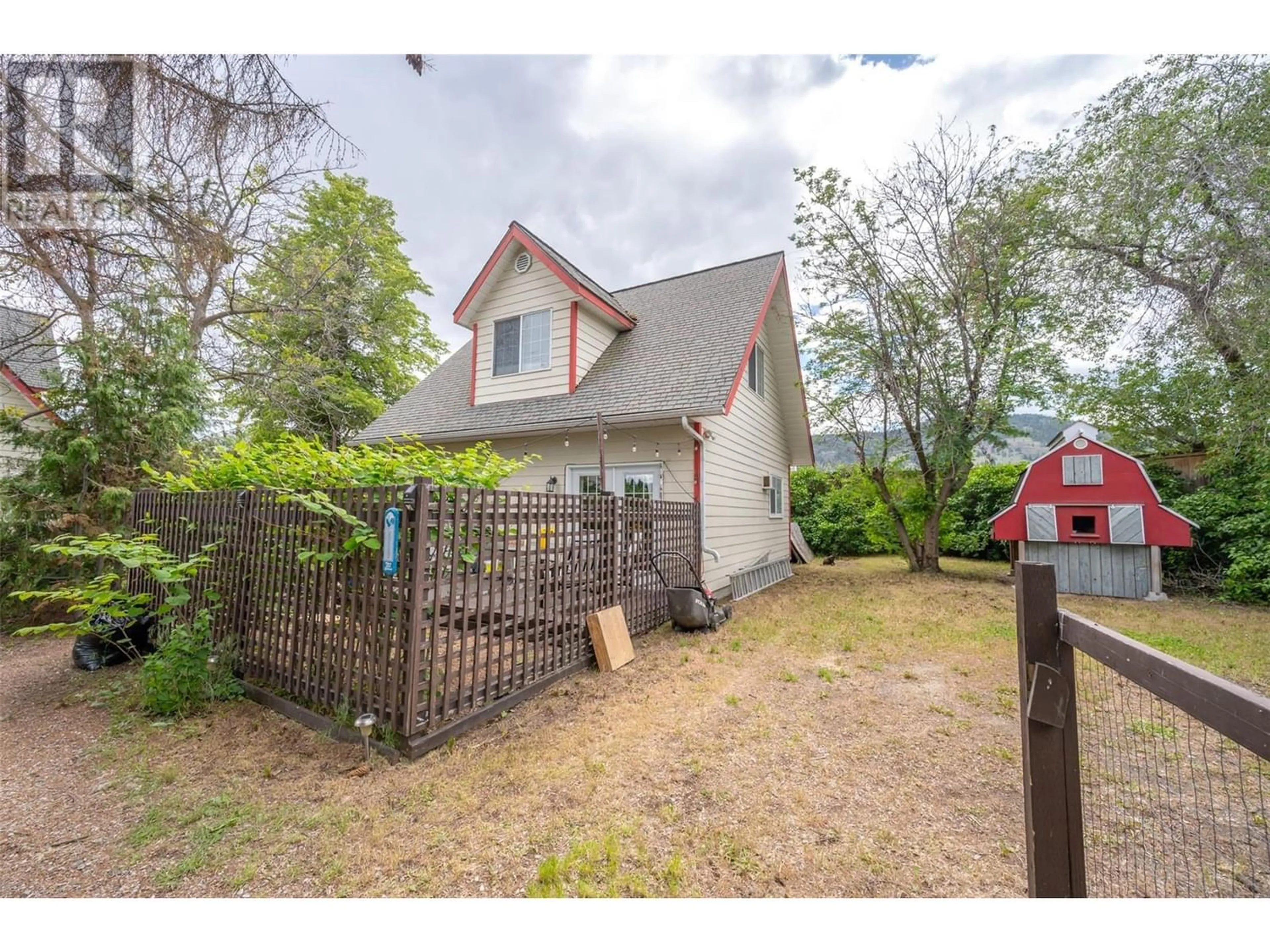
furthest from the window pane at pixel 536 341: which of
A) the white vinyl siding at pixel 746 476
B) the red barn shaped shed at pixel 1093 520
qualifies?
the red barn shaped shed at pixel 1093 520

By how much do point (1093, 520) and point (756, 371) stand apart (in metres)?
6.27

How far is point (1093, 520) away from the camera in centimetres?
827

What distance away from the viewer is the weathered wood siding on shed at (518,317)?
843 cm

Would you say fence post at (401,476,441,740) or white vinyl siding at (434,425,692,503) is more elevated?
white vinyl siding at (434,425,692,503)

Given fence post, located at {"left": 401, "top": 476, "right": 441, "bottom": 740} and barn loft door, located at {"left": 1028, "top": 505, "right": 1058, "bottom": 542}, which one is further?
barn loft door, located at {"left": 1028, "top": 505, "right": 1058, "bottom": 542}

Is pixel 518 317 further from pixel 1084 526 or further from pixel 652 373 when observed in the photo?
pixel 1084 526

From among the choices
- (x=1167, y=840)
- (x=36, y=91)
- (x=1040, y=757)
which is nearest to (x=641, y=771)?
(x=1040, y=757)

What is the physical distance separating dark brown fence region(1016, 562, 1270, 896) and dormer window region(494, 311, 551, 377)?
8000 millimetres

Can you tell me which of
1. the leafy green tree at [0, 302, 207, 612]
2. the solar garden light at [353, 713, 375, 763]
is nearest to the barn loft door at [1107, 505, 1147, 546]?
the solar garden light at [353, 713, 375, 763]

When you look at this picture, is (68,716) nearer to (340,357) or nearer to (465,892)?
(465,892)

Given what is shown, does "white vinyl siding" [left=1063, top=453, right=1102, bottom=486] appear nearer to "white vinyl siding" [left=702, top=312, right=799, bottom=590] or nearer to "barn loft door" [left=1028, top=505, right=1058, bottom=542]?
"barn loft door" [left=1028, top=505, right=1058, bottom=542]

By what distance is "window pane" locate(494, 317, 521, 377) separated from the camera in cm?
895

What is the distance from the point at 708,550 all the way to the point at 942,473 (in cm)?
637

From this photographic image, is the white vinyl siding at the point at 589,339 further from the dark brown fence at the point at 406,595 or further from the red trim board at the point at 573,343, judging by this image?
the dark brown fence at the point at 406,595
